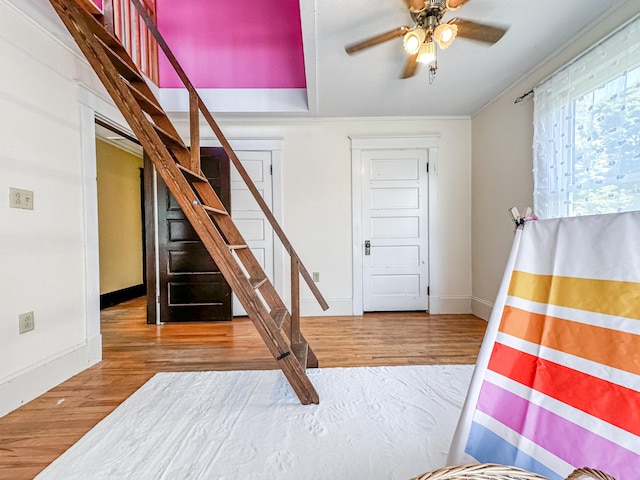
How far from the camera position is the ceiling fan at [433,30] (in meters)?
1.62

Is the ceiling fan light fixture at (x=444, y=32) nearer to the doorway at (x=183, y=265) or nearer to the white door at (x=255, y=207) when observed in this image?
the white door at (x=255, y=207)

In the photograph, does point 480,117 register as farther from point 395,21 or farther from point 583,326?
point 583,326

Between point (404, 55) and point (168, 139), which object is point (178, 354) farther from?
point (404, 55)

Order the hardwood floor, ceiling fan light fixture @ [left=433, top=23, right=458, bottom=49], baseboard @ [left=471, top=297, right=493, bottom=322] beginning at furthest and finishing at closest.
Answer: baseboard @ [left=471, top=297, right=493, bottom=322]
ceiling fan light fixture @ [left=433, top=23, right=458, bottom=49]
the hardwood floor

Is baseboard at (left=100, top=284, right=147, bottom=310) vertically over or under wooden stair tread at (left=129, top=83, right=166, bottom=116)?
under

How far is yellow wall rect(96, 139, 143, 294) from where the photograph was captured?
4125 millimetres

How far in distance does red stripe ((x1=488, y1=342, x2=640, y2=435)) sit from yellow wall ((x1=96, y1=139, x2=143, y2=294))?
4.87m

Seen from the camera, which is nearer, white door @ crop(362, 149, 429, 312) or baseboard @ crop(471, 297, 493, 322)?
baseboard @ crop(471, 297, 493, 322)

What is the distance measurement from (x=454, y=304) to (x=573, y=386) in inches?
120

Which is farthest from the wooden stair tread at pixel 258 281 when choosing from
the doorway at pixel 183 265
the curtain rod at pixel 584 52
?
the curtain rod at pixel 584 52

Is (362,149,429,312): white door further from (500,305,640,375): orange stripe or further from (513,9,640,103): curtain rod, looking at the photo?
(500,305,640,375): orange stripe

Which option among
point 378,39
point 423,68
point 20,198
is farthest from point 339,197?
point 20,198

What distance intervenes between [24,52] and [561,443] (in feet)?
10.5

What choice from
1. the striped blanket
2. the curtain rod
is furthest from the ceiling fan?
the striped blanket
